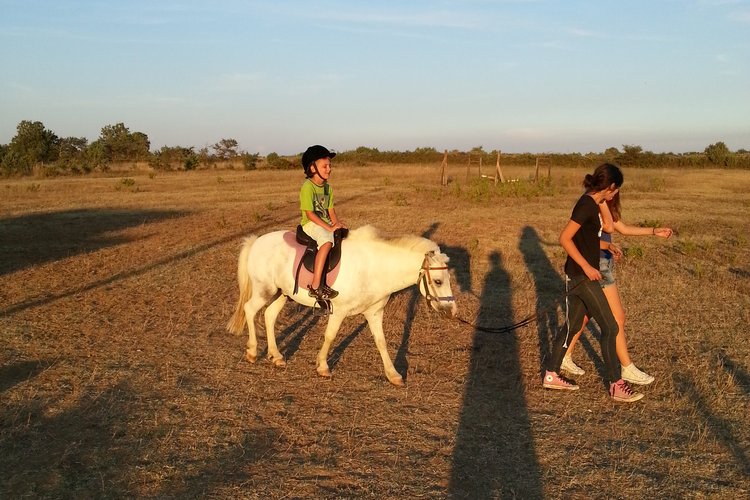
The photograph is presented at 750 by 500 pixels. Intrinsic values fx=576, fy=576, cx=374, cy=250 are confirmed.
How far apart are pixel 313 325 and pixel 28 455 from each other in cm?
433

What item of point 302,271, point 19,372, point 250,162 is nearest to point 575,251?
point 302,271

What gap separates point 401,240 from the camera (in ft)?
19.7

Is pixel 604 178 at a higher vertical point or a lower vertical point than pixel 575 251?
higher

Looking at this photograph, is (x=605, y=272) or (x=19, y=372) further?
(x=19, y=372)

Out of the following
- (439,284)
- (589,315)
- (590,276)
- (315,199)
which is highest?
(315,199)

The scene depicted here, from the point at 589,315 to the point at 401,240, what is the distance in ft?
6.75

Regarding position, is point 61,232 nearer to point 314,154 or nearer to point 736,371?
point 314,154

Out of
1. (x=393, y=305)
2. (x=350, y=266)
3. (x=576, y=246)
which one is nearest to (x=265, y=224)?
(x=393, y=305)

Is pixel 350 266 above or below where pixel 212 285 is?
above

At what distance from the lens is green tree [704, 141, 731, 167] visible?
51.1 m

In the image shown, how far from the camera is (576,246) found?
221 inches

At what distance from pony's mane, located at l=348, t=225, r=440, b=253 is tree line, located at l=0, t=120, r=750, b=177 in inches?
1586

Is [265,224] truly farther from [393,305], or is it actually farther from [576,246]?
[576,246]

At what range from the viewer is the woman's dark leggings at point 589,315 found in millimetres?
5582
